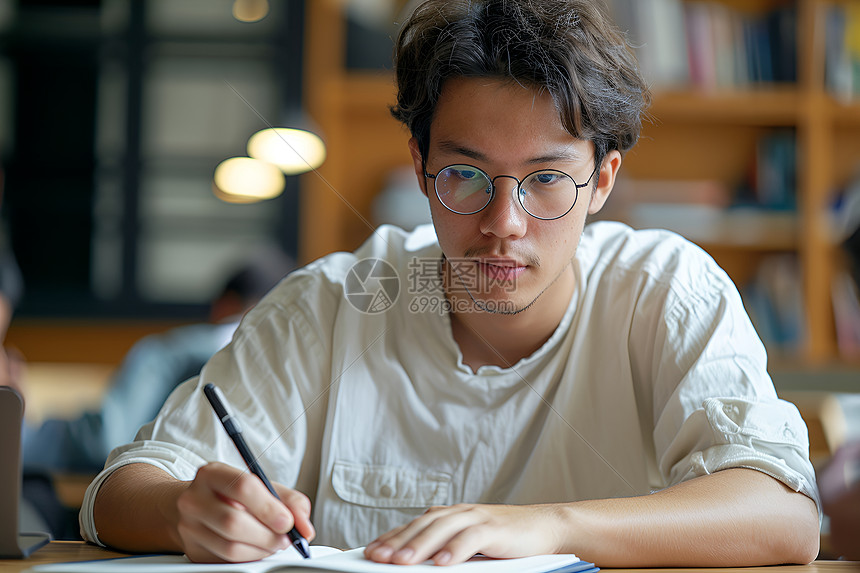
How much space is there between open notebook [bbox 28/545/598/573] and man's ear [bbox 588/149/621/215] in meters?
0.57

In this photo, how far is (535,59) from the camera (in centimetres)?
109

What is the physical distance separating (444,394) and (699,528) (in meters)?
0.44

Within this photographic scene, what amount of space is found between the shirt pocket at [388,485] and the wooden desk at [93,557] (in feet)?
1.12

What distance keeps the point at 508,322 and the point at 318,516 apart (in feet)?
1.26

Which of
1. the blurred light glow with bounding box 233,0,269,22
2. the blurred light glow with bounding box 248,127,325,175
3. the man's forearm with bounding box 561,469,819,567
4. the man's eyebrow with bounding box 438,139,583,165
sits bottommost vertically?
the man's forearm with bounding box 561,469,819,567

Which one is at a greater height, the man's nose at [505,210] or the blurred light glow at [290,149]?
the blurred light glow at [290,149]

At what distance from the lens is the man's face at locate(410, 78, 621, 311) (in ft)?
3.47

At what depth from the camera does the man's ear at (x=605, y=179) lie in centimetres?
120

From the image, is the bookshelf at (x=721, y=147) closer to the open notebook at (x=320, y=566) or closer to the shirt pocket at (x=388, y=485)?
the shirt pocket at (x=388, y=485)

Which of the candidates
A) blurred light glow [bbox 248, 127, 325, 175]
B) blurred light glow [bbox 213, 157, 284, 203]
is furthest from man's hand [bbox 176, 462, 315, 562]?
blurred light glow [bbox 213, 157, 284, 203]

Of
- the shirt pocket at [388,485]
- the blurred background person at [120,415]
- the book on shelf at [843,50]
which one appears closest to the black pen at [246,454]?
the shirt pocket at [388,485]

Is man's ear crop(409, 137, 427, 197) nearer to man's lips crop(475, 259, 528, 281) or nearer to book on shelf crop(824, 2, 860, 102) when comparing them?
man's lips crop(475, 259, 528, 281)

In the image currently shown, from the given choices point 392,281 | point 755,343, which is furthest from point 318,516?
point 755,343

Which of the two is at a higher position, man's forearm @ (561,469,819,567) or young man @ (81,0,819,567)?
young man @ (81,0,819,567)
